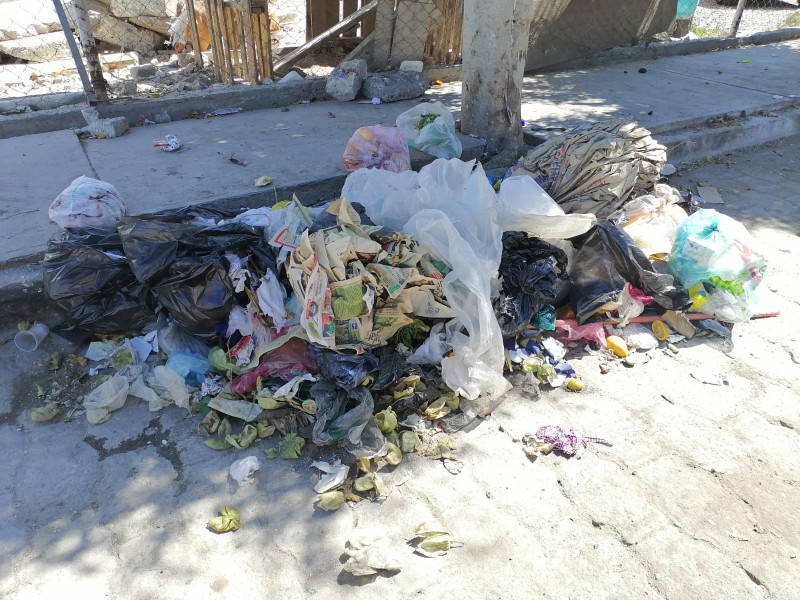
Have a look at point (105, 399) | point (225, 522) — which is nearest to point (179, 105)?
point (105, 399)

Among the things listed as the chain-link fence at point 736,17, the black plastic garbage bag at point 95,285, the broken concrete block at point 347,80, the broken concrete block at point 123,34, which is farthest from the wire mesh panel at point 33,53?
the chain-link fence at point 736,17

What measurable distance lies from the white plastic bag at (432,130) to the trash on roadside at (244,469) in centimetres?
256

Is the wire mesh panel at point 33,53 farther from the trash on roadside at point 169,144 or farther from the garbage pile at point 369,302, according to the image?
the garbage pile at point 369,302

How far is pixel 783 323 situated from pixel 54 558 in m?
3.47

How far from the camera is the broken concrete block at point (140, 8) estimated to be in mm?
8586

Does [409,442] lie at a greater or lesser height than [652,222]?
lesser

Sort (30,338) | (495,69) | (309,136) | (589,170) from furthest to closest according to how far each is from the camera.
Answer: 1. (309,136)
2. (495,69)
3. (589,170)
4. (30,338)

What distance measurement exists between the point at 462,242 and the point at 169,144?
262cm

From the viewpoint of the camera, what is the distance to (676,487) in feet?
7.35

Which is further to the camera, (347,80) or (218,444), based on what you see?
(347,80)

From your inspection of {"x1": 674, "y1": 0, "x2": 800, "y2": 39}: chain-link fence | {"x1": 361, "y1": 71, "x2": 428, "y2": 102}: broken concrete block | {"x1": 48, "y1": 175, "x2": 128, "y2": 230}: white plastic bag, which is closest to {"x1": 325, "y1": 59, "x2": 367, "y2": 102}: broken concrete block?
{"x1": 361, "y1": 71, "x2": 428, "y2": 102}: broken concrete block

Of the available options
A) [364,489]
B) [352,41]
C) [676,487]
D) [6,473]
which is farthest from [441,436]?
[352,41]

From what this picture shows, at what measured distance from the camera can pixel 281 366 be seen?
265 cm

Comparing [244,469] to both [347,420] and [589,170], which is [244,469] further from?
[589,170]
